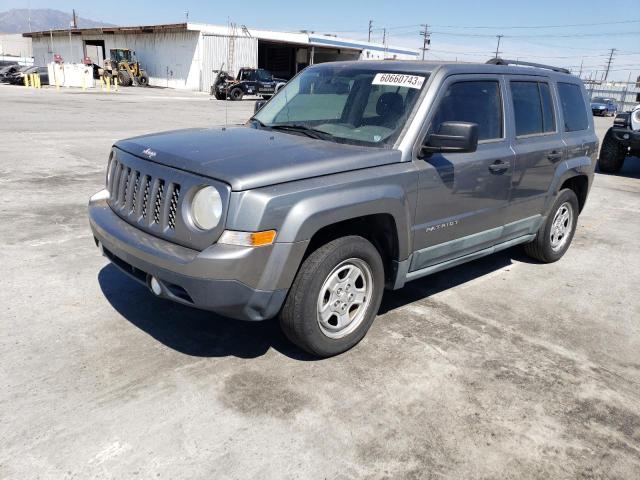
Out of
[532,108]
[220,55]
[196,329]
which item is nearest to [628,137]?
[532,108]

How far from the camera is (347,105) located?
4.10 meters

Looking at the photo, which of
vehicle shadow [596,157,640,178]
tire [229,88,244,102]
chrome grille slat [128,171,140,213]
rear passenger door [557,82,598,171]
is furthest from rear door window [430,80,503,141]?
tire [229,88,244,102]

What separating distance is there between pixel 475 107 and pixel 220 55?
136ft

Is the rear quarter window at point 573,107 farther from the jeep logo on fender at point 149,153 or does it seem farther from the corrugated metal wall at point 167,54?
the corrugated metal wall at point 167,54

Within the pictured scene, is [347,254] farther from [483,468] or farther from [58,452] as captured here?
[58,452]

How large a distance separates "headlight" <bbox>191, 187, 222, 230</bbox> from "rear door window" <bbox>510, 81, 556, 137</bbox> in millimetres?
2755

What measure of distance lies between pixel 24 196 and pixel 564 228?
6.53 m

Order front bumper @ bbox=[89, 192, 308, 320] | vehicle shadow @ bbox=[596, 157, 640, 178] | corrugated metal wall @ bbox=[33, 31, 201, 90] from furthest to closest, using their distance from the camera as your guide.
Answer: corrugated metal wall @ bbox=[33, 31, 201, 90] < vehicle shadow @ bbox=[596, 157, 640, 178] < front bumper @ bbox=[89, 192, 308, 320]

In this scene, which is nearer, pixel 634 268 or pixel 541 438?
pixel 541 438

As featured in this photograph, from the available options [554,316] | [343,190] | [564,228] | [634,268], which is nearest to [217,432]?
[343,190]

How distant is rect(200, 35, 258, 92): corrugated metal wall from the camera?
Answer: 41281mm

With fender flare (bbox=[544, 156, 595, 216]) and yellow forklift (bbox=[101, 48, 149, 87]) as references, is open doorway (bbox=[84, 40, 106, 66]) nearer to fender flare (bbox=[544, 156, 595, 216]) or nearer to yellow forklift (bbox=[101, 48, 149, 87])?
yellow forklift (bbox=[101, 48, 149, 87])

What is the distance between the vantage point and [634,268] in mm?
5738

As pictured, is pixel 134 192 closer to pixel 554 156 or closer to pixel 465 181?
pixel 465 181
